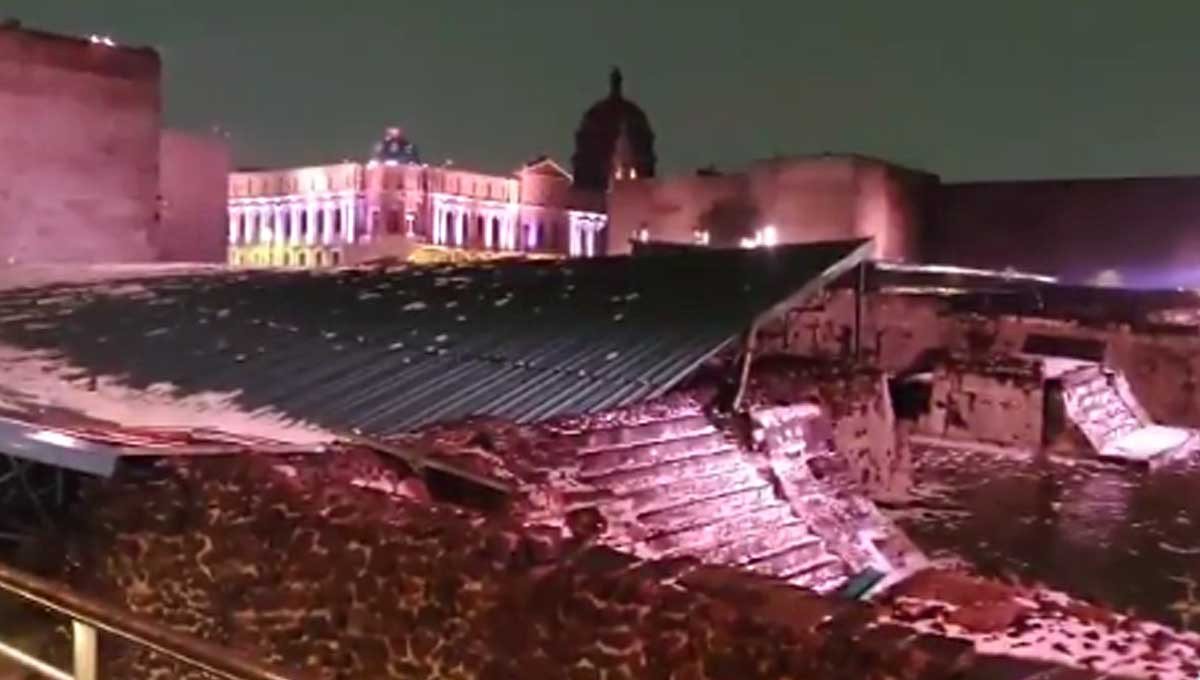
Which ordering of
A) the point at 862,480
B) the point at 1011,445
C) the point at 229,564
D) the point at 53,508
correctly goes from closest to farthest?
the point at 229,564, the point at 53,508, the point at 862,480, the point at 1011,445

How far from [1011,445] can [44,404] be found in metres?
13.3

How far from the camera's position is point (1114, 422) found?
61.3 feet

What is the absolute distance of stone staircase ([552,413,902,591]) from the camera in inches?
339

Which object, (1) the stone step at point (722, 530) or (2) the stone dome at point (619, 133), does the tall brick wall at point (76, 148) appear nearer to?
(1) the stone step at point (722, 530)

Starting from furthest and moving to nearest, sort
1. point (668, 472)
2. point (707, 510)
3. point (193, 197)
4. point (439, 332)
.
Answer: point (193, 197) → point (439, 332) → point (668, 472) → point (707, 510)

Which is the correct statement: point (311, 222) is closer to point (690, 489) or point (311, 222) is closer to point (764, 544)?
point (690, 489)

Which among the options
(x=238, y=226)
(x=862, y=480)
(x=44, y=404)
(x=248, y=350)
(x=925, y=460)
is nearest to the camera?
(x=44, y=404)

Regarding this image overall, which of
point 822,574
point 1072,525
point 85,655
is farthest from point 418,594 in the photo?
point 1072,525

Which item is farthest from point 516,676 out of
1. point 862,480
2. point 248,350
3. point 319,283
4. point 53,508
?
point 319,283

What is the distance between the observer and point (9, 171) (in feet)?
65.4

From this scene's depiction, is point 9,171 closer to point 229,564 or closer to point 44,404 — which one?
point 44,404

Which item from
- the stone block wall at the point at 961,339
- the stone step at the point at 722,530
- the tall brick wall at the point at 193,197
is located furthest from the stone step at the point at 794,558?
the tall brick wall at the point at 193,197

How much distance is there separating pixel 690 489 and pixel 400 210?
4513cm

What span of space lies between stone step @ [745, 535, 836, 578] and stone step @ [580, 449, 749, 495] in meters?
0.77
